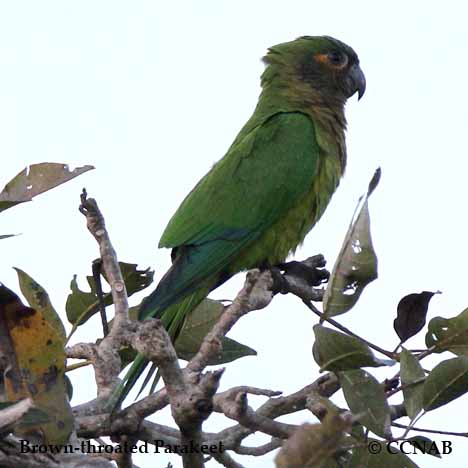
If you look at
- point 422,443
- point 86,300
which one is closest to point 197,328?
point 86,300

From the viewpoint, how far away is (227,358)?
3090mm

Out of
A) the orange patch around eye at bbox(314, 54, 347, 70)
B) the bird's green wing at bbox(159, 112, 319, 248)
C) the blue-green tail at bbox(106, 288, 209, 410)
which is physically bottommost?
the blue-green tail at bbox(106, 288, 209, 410)

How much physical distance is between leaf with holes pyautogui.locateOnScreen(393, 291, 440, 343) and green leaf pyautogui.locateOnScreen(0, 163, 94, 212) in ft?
3.49

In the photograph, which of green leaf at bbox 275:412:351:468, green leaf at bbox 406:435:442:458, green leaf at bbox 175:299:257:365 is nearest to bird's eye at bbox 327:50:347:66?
green leaf at bbox 175:299:257:365

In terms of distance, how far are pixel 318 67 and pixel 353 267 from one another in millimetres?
3410

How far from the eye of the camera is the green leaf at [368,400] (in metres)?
2.38

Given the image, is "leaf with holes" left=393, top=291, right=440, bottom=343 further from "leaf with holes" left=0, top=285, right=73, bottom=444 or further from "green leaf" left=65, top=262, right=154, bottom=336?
"leaf with holes" left=0, top=285, right=73, bottom=444

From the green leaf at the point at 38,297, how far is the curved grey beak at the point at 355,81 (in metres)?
3.34

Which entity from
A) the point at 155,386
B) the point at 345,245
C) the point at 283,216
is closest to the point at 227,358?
the point at 155,386

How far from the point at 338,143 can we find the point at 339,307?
106 inches

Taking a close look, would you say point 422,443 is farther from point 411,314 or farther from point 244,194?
point 244,194

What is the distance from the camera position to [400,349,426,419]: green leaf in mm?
2451

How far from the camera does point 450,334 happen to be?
8.84ft

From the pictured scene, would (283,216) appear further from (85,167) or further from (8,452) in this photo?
(8,452)
